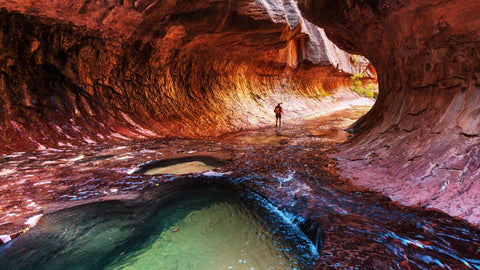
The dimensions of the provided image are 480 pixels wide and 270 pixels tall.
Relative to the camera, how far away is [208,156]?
5.98m

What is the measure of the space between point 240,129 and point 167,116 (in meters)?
3.81

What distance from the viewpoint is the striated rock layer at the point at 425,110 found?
10.1 feet

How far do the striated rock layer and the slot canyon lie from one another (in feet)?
0.08

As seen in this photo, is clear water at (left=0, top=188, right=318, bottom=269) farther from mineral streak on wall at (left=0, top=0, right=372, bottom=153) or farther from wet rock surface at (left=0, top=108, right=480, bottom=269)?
mineral streak on wall at (left=0, top=0, right=372, bottom=153)

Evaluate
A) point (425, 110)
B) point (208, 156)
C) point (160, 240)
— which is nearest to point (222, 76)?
point (208, 156)

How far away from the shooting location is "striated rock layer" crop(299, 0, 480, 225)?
10.1ft

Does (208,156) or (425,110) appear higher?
(425,110)

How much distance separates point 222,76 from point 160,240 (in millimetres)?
11445

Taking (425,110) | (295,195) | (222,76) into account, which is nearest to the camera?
(295,195)

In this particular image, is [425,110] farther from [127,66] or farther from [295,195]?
[127,66]

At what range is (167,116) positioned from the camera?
9.72 meters

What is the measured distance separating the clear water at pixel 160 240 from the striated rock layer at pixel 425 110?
6.56 feet

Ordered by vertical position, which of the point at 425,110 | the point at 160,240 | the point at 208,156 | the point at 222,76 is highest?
the point at 222,76

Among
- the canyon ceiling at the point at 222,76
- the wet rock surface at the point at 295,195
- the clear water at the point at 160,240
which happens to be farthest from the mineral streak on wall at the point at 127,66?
the clear water at the point at 160,240
